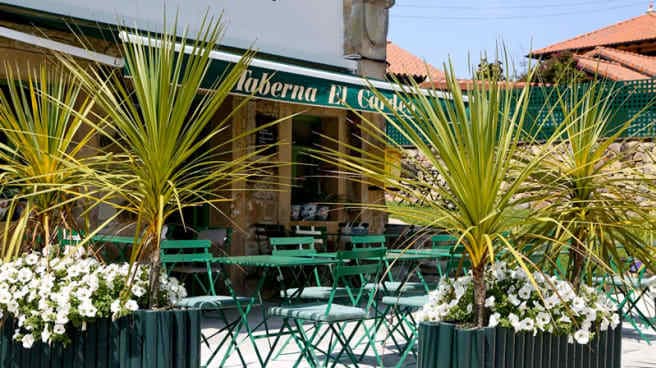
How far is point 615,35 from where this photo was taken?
3244 cm

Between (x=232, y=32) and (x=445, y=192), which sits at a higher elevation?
(x=232, y=32)

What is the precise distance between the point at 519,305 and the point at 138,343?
5.80 feet

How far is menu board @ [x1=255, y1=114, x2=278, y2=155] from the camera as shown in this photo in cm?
1054

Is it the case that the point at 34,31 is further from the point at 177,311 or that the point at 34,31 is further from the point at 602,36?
the point at 602,36

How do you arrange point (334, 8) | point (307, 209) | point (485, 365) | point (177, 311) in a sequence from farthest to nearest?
1. point (334, 8)
2. point (307, 209)
3. point (177, 311)
4. point (485, 365)

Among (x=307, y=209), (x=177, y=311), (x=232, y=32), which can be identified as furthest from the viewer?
(x=307, y=209)

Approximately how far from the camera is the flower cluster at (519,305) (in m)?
4.33

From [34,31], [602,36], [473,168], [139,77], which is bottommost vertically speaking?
[473,168]

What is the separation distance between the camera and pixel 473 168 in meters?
4.16

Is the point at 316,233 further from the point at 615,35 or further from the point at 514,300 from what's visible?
the point at 615,35

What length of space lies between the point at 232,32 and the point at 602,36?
25.6m

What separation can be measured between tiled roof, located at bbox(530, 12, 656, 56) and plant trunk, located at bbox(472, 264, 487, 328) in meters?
27.3

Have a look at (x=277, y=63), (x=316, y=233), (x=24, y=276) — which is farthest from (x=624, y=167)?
(x=316, y=233)

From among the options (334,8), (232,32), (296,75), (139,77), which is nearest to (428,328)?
(139,77)
